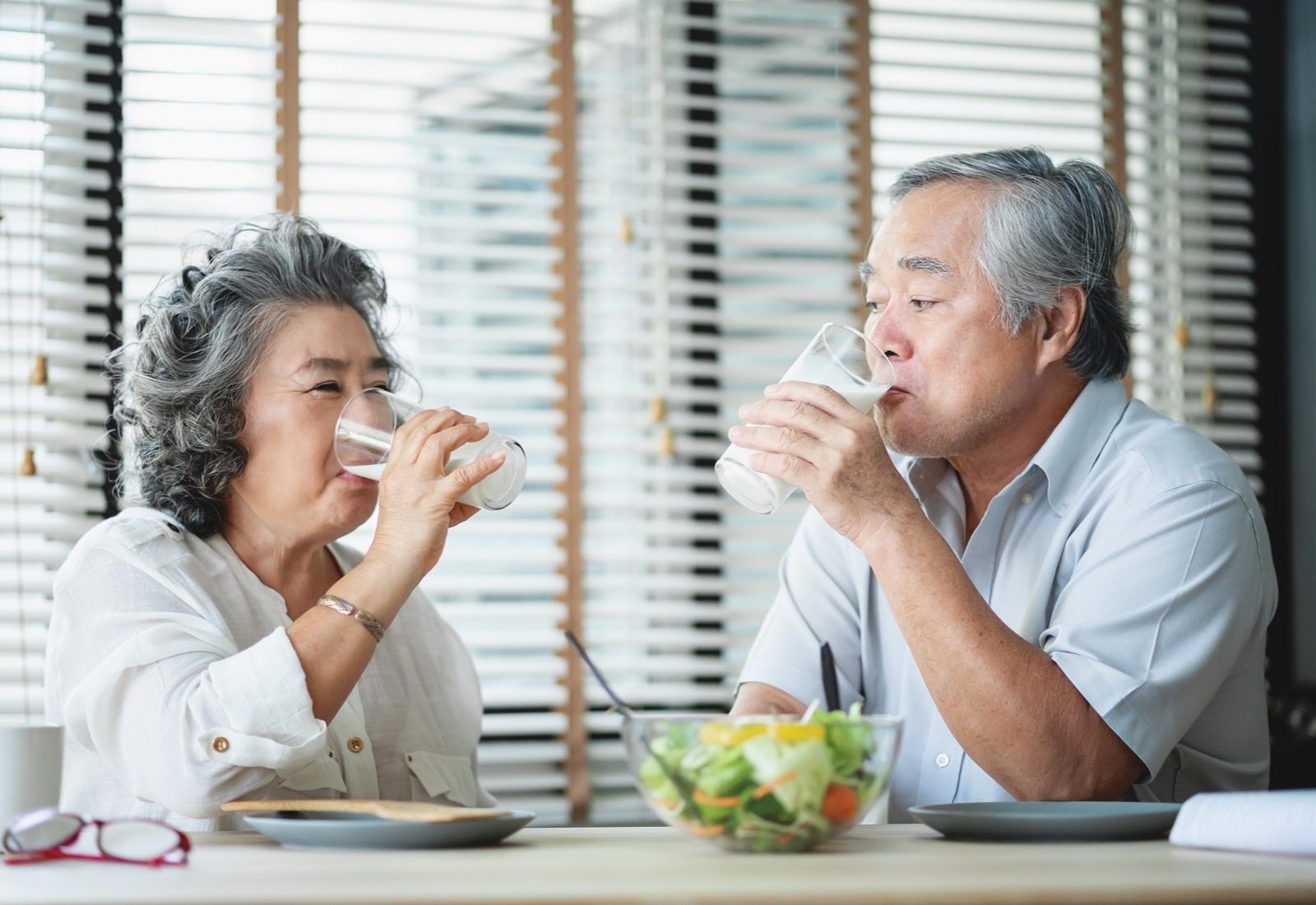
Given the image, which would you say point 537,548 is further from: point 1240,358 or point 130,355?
point 1240,358

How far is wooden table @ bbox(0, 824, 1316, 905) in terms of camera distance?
922 mm

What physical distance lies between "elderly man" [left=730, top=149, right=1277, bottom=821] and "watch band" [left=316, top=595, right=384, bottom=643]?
480 mm

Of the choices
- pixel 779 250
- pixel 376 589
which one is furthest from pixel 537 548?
pixel 376 589

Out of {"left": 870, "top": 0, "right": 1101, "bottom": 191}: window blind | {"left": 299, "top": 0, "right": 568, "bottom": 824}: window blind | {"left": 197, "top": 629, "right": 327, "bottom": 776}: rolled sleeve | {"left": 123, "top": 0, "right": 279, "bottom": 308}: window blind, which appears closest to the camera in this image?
{"left": 197, "top": 629, "right": 327, "bottom": 776}: rolled sleeve

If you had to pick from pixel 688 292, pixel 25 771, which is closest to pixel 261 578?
pixel 25 771

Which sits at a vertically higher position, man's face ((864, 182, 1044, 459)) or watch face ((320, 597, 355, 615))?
man's face ((864, 182, 1044, 459))

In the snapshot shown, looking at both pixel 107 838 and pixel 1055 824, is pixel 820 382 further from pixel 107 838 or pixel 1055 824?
pixel 107 838

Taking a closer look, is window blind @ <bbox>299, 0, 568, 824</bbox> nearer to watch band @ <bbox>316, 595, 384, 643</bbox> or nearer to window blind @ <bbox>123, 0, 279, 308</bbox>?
window blind @ <bbox>123, 0, 279, 308</bbox>

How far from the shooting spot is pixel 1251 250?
353 centimetres

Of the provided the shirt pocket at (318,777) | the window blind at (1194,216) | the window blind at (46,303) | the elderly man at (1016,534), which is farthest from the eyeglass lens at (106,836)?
the window blind at (1194,216)

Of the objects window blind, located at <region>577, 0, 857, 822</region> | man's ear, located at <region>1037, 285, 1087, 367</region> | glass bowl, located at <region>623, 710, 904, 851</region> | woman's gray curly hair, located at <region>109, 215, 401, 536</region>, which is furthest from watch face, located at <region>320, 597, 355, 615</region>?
window blind, located at <region>577, 0, 857, 822</region>

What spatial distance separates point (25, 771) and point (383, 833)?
1.29 ft

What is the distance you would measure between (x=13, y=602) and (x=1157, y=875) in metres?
2.35

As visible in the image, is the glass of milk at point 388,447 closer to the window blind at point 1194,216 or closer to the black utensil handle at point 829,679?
the black utensil handle at point 829,679
